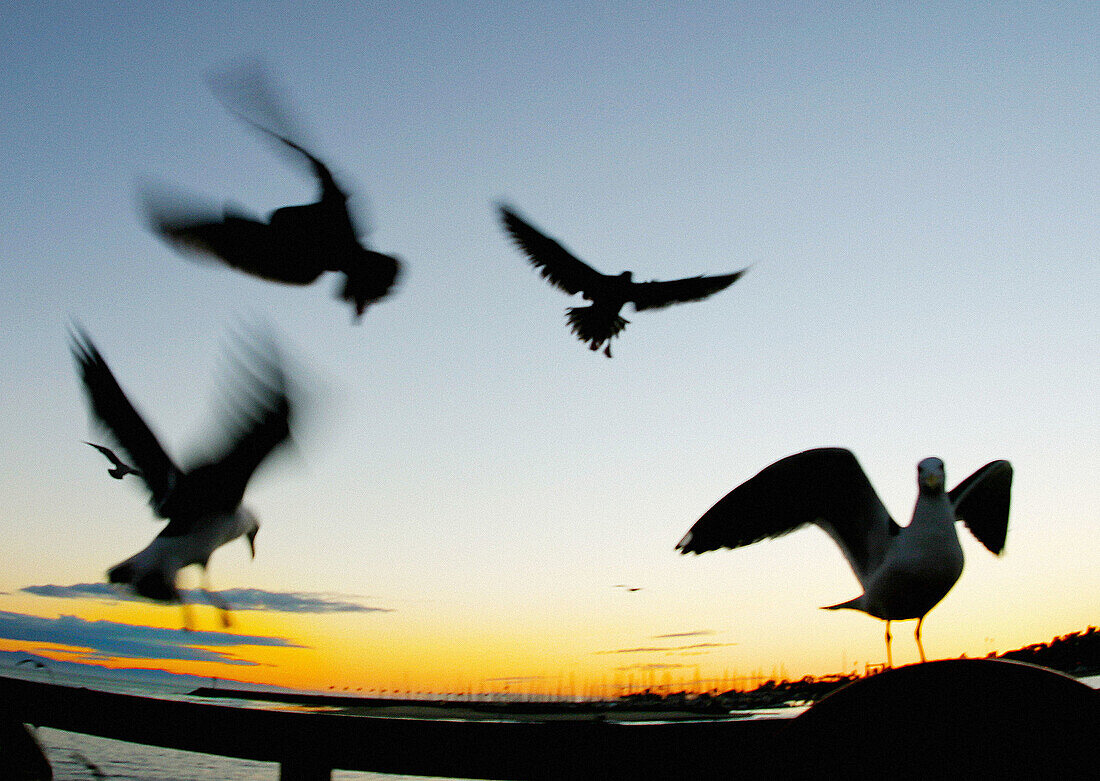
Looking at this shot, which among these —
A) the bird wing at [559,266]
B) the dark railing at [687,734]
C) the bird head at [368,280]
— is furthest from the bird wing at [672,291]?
the dark railing at [687,734]

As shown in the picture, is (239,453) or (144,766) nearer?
(239,453)

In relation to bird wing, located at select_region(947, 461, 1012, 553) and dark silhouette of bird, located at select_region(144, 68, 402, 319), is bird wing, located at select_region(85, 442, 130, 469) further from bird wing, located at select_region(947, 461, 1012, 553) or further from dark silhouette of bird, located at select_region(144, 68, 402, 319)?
bird wing, located at select_region(947, 461, 1012, 553)

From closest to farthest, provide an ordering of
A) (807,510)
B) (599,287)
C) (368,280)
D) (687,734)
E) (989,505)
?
(687,734) → (807,510) → (368,280) → (989,505) → (599,287)

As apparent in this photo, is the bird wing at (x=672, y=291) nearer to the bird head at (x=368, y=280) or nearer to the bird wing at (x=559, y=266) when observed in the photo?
the bird wing at (x=559, y=266)

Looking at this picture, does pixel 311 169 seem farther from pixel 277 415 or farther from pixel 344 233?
pixel 277 415

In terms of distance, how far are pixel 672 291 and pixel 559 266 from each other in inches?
39.3

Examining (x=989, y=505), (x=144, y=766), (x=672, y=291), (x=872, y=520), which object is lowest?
(x=144, y=766)

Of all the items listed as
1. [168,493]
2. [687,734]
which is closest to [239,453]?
[168,493]

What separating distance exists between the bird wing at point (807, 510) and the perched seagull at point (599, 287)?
2.54 m

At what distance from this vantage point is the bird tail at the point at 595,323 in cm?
627

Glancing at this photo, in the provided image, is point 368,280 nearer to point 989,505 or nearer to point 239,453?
point 239,453

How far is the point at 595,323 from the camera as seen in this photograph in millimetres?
6457

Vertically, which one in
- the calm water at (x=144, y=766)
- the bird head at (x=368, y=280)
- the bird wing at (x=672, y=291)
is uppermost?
the bird wing at (x=672, y=291)

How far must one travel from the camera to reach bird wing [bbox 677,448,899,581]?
12.6 ft
